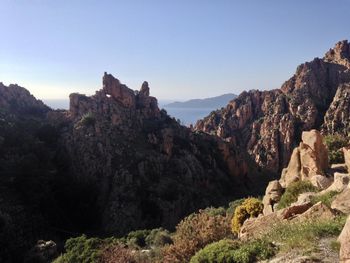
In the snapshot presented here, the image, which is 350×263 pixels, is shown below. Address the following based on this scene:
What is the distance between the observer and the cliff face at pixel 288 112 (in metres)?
95.8

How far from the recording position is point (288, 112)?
103688mm

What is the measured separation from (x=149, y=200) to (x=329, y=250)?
44.6 m

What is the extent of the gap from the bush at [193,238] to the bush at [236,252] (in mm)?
3667

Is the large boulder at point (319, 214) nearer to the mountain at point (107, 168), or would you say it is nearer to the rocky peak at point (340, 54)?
the mountain at point (107, 168)

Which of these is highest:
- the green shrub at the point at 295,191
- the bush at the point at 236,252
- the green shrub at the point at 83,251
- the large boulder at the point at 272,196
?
the bush at the point at 236,252

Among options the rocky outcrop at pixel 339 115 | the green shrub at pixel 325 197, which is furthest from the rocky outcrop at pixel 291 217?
the rocky outcrop at pixel 339 115

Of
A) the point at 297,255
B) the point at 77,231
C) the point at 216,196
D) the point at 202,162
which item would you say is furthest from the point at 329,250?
the point at 202,162

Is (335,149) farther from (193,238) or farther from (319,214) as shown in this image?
(319,214)

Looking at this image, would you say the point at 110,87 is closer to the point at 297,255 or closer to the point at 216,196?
the point at 216,196

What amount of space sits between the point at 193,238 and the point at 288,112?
88244 mm

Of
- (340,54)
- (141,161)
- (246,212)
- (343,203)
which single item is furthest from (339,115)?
(343,203)

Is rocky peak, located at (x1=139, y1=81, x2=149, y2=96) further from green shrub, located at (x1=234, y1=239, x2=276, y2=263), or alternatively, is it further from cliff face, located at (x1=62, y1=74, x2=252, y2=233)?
green shrub, located at (x1=234, y1=239, x2=276, y2=263)

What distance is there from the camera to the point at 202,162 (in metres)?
67.9

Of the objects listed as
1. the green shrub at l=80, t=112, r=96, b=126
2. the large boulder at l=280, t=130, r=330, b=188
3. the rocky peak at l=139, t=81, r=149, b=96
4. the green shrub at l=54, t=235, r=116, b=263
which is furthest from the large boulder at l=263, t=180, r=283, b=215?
the rocky peak at l=139, t=81, r=149, b=96
